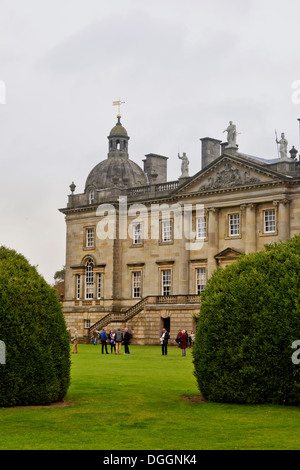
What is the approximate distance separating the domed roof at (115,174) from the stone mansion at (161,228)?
0.34ft

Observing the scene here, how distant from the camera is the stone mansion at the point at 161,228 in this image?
56344 millimetres

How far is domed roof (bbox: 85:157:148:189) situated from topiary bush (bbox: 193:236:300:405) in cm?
4860

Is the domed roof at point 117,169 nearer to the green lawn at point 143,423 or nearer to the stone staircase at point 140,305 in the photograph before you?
the stone staircase at point 140,305

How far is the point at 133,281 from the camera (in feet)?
213

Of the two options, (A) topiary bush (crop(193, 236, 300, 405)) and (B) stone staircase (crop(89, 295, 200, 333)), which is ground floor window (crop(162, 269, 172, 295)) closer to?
(B) stone staircase (crop(89, 295, 200, 333))

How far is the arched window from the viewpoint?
67250 mm

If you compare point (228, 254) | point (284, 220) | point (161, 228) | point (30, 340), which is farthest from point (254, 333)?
point (161, 228)

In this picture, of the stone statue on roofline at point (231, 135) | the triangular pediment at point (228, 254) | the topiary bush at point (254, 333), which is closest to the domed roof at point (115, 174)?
the stone statue on roofline at point (231, 135)

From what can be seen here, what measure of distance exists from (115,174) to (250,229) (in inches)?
663

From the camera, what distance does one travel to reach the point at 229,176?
58156 millimetres

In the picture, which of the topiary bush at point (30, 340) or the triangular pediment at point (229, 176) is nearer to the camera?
the topiary bush at point (30, 340)

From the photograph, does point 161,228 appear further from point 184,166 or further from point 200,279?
point 200,279

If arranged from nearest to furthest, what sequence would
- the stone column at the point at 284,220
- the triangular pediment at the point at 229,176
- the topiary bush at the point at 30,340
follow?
the topiary bush at the point at 30,340 → the stone column at the point at 284,220 → the triangular pediment at the point at 229,176
